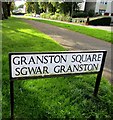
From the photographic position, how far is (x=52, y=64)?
3322mm

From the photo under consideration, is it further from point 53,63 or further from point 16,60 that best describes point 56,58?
point 16,60

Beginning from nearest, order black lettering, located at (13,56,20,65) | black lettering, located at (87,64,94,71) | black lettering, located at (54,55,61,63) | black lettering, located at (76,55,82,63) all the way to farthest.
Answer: black lettering, located at (13,56,20,65) < black lettering, located at (54,55,61,63) < black lettering, located at (76,55,82,63) < black lettering, located at (87,64,94,71)

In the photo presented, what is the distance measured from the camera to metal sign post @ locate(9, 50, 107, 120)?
3099mm

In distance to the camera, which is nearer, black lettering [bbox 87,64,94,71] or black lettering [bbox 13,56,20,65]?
black lettering [bbox 13,56,20,65]

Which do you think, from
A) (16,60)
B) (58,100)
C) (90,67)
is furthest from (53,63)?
(58,100)

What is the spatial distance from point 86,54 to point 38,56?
32.8 inches

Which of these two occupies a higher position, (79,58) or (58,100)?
(79,58)

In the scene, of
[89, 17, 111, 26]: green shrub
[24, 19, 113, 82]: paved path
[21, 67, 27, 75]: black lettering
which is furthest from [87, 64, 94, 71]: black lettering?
[89, 17, 111, 26]: green shrub

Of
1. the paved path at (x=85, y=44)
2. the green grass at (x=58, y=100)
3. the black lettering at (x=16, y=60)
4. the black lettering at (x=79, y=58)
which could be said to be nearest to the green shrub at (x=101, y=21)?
the paved path at (x=85, y=44)

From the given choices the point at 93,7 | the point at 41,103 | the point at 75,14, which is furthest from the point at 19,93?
the point at 93,7

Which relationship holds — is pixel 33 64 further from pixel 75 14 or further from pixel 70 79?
pixel 75 14

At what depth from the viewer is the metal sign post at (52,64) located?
10.2 feet

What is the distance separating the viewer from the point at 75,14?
4147 centimetres

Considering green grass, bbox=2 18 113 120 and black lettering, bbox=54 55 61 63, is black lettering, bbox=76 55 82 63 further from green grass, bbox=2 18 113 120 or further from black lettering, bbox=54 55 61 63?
green grass, bbox=2 18 113 120
